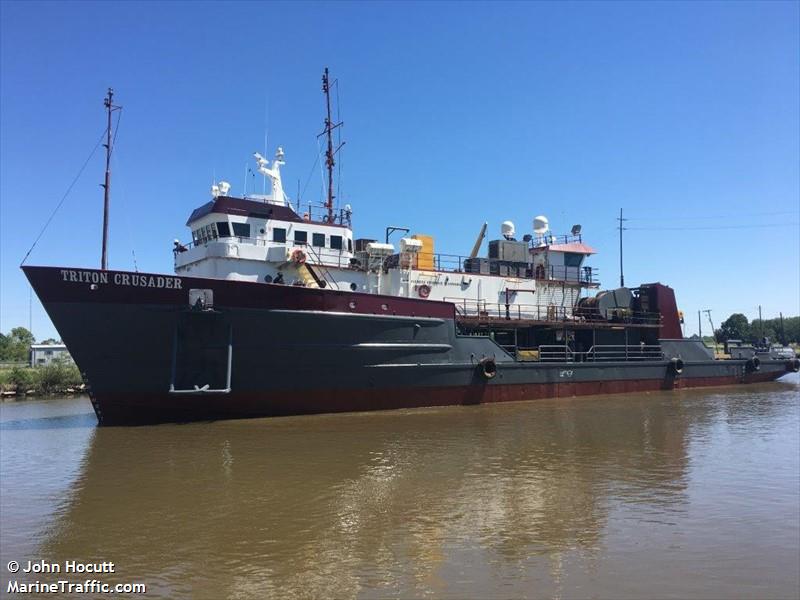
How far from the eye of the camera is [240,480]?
30.9 ft

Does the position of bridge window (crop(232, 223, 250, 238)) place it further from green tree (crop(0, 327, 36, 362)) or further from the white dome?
green tree (crop(0, 327, 36, 362))

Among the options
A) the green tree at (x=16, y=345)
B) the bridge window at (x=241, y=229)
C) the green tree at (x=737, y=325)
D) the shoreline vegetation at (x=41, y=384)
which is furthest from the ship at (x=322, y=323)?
the green tree at (x=737, y=325)

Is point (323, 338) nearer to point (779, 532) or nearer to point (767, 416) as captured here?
point (779, 532)

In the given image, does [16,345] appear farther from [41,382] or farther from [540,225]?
[540,225]

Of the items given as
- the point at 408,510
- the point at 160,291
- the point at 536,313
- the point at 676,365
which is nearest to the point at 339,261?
the point at 160,291

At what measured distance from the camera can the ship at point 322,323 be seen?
1450cm

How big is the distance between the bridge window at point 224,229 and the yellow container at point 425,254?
671cm

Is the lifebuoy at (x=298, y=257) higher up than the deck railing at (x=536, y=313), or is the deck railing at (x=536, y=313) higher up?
the lifebuoy at (x=298, y=257)

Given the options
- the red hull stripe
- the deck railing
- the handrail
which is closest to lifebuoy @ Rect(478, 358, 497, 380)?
the deck railing

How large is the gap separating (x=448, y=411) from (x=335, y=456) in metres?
7.34

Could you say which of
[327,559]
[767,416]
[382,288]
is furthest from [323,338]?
[767,416]

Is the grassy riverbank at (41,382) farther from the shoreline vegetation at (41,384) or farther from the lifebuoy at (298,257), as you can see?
the lifebuoy at (298,257)

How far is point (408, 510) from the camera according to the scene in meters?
7.79

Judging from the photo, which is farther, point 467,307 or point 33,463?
point 467,307
